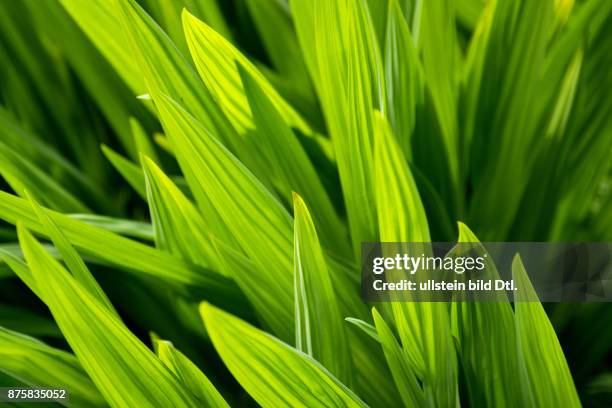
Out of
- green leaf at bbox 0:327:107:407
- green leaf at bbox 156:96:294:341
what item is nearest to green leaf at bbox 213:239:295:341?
green leaf at bbox 156:96:294:341

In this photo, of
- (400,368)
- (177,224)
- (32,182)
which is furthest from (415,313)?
(32,182)

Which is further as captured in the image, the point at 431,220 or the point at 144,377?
the point at 431,220

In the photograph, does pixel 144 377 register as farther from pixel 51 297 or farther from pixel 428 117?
pixel 428 117

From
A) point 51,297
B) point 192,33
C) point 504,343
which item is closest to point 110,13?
point 192,33

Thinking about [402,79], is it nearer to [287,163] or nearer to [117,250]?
[287,163]

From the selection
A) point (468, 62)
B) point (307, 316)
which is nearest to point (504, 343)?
point (307, 316)

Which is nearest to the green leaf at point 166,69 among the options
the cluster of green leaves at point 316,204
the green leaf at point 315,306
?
the cluster of green leaves at point 316,204

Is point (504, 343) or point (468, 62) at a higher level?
point (468, 62)

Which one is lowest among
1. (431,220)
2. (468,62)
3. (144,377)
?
(144,377)
